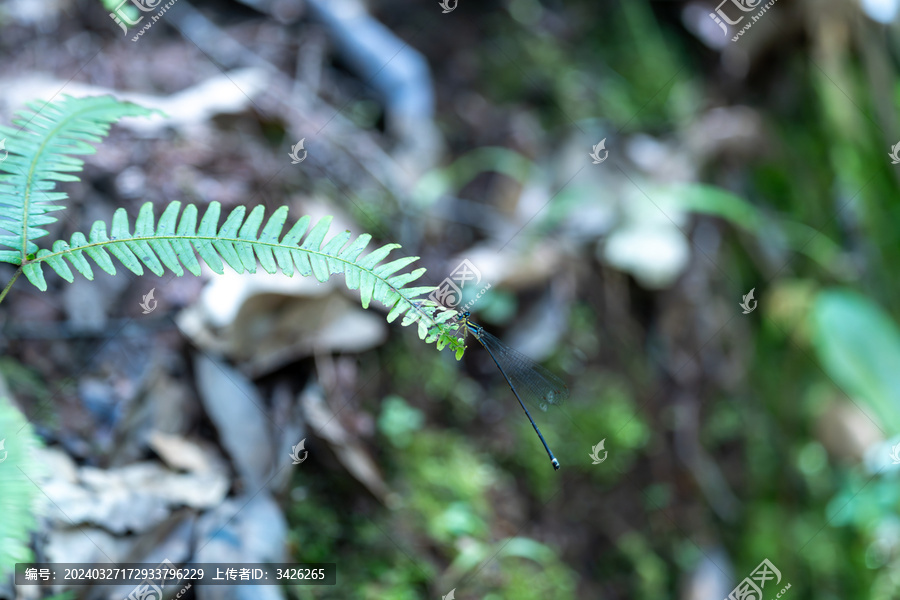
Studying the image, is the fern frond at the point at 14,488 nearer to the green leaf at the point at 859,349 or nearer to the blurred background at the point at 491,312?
the blurred background at the point at 491,312

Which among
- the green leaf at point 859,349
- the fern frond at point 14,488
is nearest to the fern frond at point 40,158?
the fern frond at point 14,488

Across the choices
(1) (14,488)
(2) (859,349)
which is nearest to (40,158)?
(1) (14,488)

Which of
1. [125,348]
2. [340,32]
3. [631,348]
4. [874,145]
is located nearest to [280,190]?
[125,348]

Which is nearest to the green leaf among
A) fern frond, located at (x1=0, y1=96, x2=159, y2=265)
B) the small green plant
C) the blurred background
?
Answer: the blurred background

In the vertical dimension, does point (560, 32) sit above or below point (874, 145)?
below

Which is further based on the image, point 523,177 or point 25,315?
point 523,177

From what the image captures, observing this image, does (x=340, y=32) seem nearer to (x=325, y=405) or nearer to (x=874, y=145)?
(x=325, y=405)
